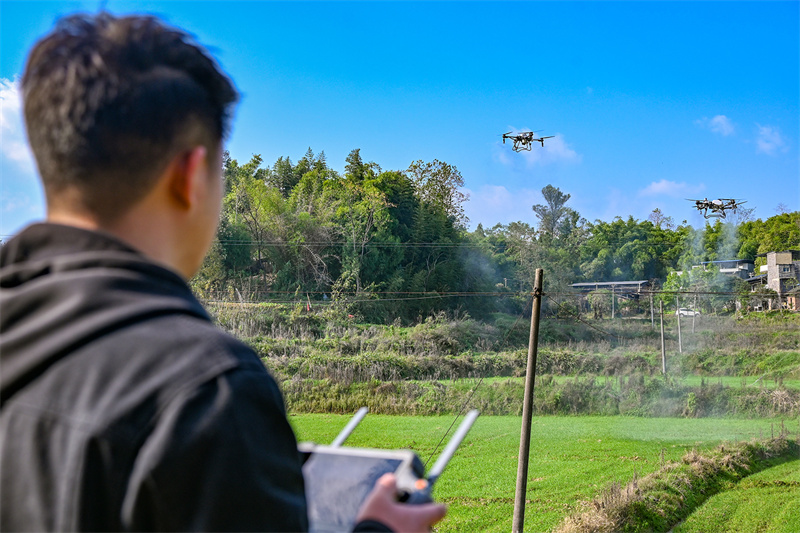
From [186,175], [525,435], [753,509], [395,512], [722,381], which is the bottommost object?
[753,509]

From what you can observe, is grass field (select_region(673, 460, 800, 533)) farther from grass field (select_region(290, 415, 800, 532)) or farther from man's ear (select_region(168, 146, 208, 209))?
man's ear (select_region(168, 146, 208, 209))

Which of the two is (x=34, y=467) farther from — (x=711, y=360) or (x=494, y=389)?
A: (x=711, y=360)

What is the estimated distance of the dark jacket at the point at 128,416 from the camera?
499 mm

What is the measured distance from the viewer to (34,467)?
517 millimetres

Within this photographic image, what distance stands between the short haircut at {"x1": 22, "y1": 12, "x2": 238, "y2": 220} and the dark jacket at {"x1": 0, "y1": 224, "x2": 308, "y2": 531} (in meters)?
0.10

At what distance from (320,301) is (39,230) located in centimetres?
2124

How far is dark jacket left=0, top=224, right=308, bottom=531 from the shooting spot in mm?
499

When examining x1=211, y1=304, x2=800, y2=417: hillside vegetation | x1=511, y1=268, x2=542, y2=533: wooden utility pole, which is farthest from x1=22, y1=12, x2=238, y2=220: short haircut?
x1=211, y1=304, x2=800, y2=417: hillside vegetation

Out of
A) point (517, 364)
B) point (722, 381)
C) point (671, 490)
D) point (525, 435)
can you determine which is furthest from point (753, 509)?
point (722, 381)

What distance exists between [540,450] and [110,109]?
15.0 m

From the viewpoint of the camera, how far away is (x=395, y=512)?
628mm

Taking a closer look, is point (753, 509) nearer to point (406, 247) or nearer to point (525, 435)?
point (525, 435)

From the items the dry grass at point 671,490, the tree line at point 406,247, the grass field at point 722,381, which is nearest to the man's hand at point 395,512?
the dry grass at point 671,490

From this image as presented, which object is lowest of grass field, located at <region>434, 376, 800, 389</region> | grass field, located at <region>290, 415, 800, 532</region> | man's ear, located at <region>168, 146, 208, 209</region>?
grass field, located at <region>290, 415, 800, 532</region>
